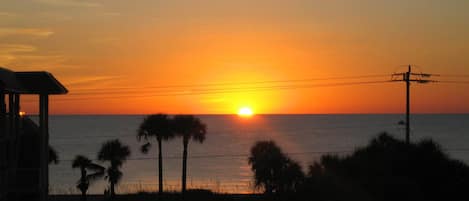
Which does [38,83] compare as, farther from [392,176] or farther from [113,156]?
[113,156]

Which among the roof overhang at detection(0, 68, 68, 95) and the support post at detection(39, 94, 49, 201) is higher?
the roof overhang at detection(0, 68, 68, 95)

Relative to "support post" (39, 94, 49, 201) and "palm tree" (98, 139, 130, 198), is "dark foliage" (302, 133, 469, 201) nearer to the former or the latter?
"support post" (39, 94, 49, 201)

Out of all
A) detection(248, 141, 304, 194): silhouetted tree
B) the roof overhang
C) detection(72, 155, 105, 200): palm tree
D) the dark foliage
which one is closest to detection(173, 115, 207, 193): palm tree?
detection(72, 155, 105, 200): palm tree

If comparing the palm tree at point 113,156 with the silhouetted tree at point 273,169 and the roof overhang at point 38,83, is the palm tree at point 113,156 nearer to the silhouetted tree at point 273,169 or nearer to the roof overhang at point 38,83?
the silhouetted tree at point 273,169

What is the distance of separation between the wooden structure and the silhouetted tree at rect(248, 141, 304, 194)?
64.5 ft

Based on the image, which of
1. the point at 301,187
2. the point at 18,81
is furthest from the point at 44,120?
the point at 301,187

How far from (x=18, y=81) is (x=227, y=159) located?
10830 centimetres

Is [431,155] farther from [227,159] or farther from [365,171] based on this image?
[227,159]

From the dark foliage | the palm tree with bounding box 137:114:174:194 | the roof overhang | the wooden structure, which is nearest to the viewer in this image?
the wooden structure

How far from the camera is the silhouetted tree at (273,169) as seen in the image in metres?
38.1

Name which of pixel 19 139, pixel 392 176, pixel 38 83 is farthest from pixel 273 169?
pixel 38 83

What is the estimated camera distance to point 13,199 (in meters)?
19.3

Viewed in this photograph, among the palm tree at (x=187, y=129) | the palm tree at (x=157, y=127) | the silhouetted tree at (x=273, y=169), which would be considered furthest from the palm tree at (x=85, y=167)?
the silhouetted tree at (x=273, y=169)

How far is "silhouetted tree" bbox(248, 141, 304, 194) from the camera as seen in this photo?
3809 centimetres
